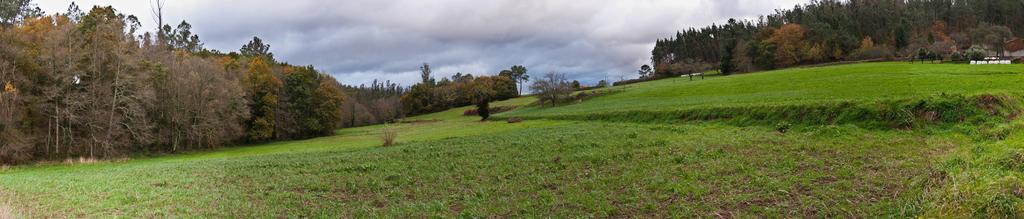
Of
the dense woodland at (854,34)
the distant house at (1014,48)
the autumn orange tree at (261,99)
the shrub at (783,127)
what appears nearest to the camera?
the shrub at (783,127)

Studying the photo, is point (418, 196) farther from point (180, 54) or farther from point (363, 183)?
point (180, 54)

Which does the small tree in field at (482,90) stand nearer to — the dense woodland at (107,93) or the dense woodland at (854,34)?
the dense woodland at (854,34)

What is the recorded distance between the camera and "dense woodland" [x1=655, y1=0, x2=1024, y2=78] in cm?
10400

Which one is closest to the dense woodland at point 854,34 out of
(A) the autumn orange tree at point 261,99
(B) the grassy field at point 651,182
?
(B) the grassy field at point 651,182

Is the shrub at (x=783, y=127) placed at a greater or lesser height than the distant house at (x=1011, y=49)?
lesser

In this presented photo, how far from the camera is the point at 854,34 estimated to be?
404ft

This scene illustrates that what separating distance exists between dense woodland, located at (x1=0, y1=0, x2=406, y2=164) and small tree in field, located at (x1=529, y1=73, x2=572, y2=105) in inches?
1513

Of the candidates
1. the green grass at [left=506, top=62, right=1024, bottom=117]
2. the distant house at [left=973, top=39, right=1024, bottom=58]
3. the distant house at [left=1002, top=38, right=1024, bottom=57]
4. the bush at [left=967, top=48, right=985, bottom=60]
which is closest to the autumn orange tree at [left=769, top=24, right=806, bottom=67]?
the distant house at [left=973, top=39, right=1024, bottom=58]

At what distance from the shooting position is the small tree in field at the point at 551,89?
268ft

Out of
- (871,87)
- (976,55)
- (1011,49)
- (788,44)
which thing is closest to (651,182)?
(871,87)

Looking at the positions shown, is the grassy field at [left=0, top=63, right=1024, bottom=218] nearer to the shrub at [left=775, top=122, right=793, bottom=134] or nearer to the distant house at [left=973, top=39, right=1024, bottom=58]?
the shrub at [left=775, top=122, right=793, bottom=134]

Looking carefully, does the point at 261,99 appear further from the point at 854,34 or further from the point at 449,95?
the point at 854,34

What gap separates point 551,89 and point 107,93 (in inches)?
2191

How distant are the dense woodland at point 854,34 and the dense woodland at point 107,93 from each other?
90.3 metres
